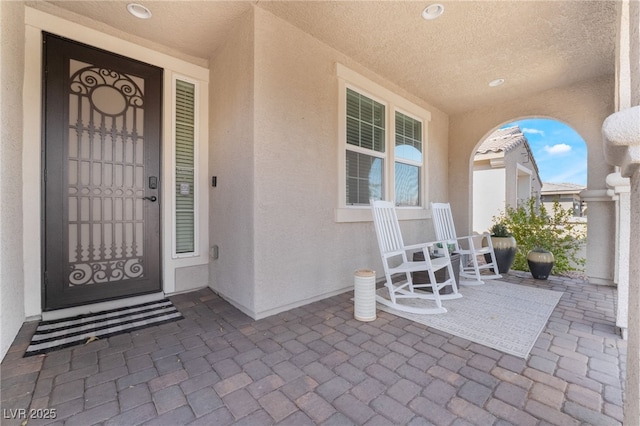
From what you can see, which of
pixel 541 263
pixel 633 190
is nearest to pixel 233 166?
pixel 633 190

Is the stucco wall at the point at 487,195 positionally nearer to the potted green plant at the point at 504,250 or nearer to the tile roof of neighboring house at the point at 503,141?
the tile roof of neighboring house at the point at 503,141

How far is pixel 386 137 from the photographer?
3.93 meters

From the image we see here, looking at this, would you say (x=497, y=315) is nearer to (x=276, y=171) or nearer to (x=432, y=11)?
(x=276, y=171)

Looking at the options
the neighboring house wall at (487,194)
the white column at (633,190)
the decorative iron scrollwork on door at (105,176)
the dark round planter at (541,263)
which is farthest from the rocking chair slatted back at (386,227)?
the neighboring house wall at (487,194)

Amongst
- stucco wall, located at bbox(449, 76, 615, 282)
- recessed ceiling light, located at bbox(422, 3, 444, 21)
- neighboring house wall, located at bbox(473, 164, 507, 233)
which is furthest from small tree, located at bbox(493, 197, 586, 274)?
recessed ceiling light, located at bbox(422, 3, 444, 21)

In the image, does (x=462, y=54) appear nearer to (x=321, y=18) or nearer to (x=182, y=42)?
(x=321, y=18)

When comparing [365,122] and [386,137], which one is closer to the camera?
[365,122]

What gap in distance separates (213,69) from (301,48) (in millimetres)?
1150

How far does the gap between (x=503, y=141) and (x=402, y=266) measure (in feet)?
22.5

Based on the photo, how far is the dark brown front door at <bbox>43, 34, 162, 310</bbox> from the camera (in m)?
2.48

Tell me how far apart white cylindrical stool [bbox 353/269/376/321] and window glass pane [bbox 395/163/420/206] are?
6.77ft

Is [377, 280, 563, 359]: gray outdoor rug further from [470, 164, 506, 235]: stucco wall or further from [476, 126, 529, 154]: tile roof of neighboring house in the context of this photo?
[470, 164, 506, 235]: stucco wall

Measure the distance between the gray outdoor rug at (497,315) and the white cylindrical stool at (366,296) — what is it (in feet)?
1.06

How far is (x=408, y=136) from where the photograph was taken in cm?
442
